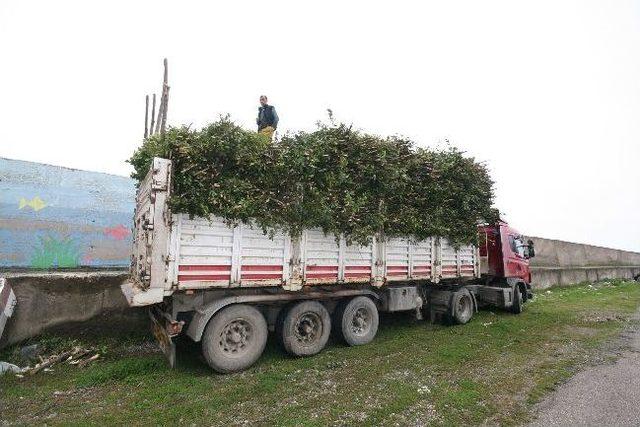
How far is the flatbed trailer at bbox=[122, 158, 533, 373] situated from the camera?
16.4ft

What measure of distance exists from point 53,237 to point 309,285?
8.89 metres

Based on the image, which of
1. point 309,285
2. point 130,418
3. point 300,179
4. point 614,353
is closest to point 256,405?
point 130,418

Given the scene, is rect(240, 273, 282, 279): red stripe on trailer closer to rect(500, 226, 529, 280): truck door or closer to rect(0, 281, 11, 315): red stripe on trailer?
rect(0, 281, 11, 315): red stripe on trailer

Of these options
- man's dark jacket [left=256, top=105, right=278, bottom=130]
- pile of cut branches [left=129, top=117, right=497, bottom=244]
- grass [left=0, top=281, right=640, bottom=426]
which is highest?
man's dark jacket [left=256, top=105, right=278, bottom=130]

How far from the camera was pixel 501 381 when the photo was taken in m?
5.12

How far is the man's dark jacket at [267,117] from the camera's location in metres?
8.89

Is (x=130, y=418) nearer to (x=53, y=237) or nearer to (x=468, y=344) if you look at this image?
(x=468, y=344)

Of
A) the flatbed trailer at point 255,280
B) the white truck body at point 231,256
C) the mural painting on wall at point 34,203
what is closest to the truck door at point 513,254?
the flatbed trailer at point 255,280

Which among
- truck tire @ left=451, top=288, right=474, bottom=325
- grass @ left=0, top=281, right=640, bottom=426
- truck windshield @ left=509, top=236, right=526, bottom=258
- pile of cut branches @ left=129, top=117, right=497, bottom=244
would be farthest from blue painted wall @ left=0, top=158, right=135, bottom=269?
truck windshield @ left=509, top=236, right=526, bottom=258

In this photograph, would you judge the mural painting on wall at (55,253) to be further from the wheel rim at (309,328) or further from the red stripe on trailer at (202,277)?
the wheel rim at (309,328)

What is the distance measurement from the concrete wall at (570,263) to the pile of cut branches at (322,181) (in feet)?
37.3

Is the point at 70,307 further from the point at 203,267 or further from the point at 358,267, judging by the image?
the point at 358,267

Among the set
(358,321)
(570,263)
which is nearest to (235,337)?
(358,321)

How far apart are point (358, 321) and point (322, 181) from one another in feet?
9.38
